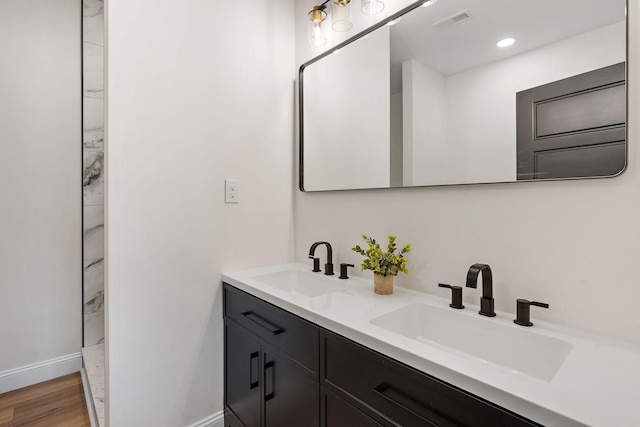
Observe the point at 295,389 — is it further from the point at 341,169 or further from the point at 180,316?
the point at 341,169

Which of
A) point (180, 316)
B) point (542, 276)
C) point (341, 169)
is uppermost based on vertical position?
point (341, 169)

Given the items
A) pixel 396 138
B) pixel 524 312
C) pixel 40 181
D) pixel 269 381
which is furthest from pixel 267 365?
pixel 40 181

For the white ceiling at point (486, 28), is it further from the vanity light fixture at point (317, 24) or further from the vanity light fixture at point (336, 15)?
the vanity light fixture at point (317, 24)

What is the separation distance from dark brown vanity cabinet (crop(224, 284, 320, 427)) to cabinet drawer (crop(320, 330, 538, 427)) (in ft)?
0.33

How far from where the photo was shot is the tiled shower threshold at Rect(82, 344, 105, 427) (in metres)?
1.67

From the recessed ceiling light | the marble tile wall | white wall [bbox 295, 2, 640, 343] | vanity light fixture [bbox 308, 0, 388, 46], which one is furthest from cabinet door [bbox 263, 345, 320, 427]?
the marble tile wall

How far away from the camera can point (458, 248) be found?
1244mm

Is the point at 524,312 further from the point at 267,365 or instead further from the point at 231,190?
the point at 231,190

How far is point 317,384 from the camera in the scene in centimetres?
106

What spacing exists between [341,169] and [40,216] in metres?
2.05

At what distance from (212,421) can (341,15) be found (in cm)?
220

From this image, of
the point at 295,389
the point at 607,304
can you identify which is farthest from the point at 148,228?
the point at 607,304

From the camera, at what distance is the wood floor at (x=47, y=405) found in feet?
5.80

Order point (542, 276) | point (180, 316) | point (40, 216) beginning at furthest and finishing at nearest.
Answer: point (40, 216), point (180, 316), point (542, 276)
